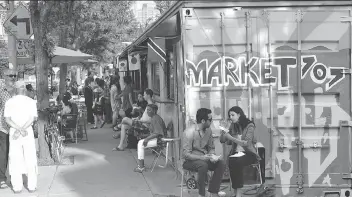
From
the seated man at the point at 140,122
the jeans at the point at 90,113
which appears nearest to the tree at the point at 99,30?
the jeans at the point at 90,113

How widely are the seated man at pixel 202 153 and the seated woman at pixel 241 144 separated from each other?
210mm

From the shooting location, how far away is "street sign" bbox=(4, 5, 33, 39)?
1078 cm

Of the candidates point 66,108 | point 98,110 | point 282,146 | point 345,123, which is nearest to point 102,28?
point 98,110

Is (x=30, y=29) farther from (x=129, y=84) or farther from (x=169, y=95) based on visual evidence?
(x=129, y=84)

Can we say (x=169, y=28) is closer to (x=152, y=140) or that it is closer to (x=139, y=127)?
(x=152, y=140)

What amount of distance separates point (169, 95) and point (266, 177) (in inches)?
151

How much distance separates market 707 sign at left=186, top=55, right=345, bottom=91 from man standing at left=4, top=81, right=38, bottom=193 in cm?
276

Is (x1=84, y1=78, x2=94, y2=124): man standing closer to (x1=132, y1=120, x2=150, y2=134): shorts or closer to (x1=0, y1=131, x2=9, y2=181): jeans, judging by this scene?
(x1=132, y1=120, x2=150, y2=134): shorts

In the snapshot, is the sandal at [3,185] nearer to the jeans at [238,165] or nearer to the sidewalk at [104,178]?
the sidewalk at [104,178]

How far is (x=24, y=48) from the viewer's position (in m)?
11.9

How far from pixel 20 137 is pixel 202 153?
10.1 feet

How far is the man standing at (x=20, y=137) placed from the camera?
8.37 meters

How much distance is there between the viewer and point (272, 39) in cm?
779

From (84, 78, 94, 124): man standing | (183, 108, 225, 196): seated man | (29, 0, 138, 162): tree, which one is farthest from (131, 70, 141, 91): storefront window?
(183, 108, 225, 196): seated man
